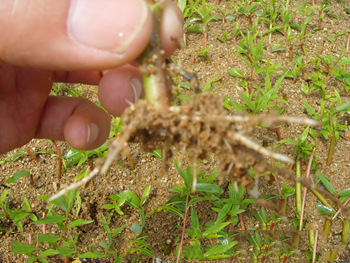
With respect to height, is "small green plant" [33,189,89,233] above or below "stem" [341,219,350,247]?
above

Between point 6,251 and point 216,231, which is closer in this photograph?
point 216,231

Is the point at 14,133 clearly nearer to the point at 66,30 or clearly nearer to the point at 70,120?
the point at 70,120

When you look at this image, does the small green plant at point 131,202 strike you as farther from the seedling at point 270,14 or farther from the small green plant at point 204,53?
the seedling at point 270,14

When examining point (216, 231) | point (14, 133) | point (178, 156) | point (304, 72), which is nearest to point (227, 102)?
point (178, 156)

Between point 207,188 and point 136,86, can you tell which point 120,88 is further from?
point 207,188

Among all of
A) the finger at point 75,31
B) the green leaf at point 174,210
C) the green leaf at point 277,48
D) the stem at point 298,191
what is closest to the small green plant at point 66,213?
the green leaf at point 174,210

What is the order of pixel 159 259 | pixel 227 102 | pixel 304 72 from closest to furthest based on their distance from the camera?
pixel 159 259 < pixel 227 102 < pixel 304 72

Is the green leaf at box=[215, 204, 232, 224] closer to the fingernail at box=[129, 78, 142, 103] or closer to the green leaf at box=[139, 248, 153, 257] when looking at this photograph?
the green leaf at box=[139, 248, 153, 257]

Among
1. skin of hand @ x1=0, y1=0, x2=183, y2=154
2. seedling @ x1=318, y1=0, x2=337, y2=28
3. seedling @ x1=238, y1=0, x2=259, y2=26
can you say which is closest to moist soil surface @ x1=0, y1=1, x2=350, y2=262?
skin of hand @ x1=0, y1=0, x2=183, y2=154
